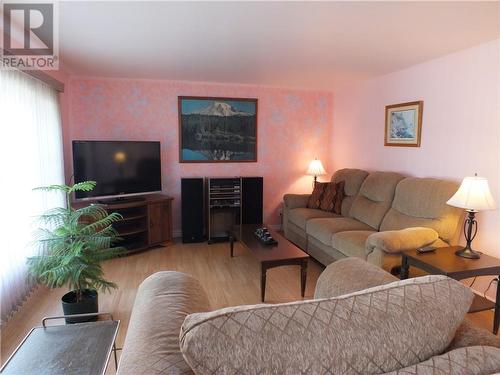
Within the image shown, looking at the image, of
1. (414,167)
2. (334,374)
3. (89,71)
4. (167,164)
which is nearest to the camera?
(334,374)

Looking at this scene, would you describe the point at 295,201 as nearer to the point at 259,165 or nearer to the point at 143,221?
the point at 259,165

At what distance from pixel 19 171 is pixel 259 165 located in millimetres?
3215

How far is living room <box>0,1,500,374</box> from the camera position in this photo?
104 cm

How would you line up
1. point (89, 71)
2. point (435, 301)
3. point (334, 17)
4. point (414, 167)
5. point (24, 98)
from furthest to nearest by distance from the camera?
1. point (89, 71)
2. point (414, 167)
3. point (24, 98)
4. point (334, 17)
5. point (435, 301)

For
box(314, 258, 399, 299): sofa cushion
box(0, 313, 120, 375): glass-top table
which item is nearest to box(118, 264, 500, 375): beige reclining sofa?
box(314, 258, 399, 299): sofa cushion

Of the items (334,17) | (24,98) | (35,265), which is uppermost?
(334,17)

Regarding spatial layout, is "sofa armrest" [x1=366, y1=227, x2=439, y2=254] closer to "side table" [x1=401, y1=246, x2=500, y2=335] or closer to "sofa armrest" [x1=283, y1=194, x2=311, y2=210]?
"side table" [x1=401, y1=246, x2=500, y2=335]

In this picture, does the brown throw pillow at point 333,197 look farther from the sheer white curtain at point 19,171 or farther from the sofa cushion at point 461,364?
the sofa cushion at point 461,364

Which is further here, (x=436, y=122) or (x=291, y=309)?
(x=436, y=122)

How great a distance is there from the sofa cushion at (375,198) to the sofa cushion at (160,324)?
107 inches

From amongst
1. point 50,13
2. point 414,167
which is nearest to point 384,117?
point 414,167

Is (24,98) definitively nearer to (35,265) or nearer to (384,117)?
(35,265)

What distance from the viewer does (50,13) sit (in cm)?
230

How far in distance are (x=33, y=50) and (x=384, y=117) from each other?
3.88 m
